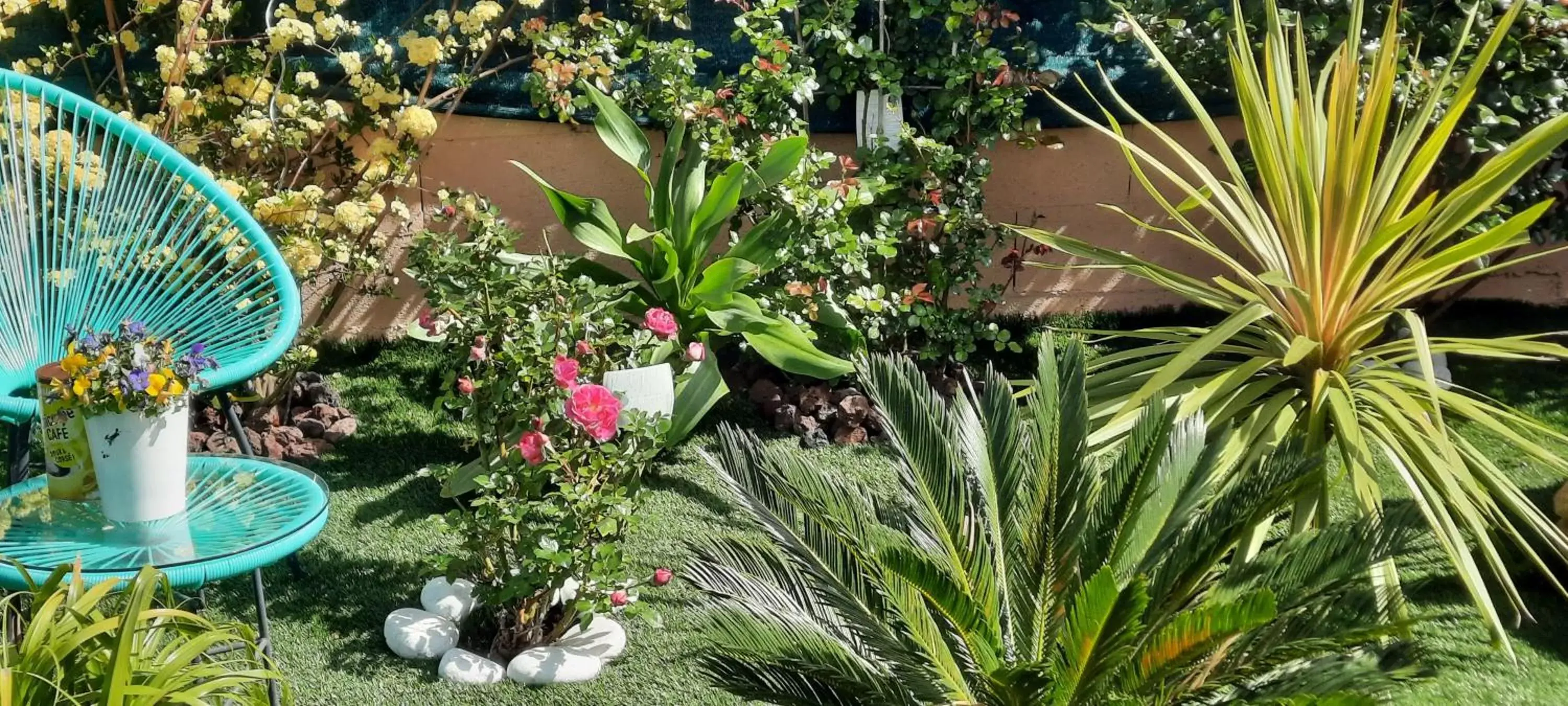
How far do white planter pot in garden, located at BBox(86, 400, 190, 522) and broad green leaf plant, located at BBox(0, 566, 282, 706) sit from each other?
0.52ft

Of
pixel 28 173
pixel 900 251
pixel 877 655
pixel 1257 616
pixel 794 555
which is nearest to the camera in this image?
pixel 1257 616

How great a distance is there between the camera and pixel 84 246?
9.73 ft

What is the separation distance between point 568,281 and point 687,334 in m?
0.54

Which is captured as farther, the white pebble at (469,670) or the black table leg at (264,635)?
the white pebble at (469,670)

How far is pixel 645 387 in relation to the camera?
340 centimetres

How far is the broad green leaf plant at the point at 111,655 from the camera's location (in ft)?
6.25

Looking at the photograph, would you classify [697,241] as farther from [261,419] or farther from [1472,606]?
[1472,606]

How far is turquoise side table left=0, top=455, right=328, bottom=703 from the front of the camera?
228 cm

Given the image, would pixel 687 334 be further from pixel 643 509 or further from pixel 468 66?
pixel 468 66

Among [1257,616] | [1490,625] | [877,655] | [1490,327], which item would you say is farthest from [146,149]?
[1490,327]

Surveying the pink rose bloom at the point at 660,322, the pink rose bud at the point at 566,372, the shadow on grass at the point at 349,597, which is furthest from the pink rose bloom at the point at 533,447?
the pink rose bloom at the point at 660,322

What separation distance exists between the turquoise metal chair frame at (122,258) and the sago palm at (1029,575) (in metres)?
1.08

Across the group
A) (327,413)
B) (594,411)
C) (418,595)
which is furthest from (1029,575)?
(327,413)

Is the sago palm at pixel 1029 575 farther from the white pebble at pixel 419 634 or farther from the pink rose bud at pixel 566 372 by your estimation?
the white pebble at pixel 419 634
